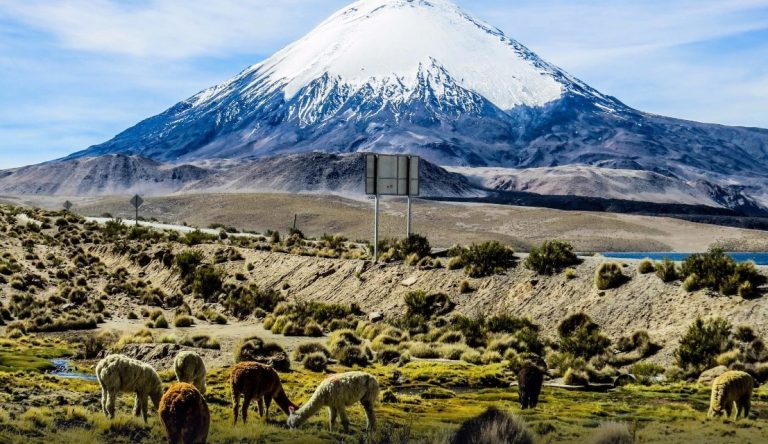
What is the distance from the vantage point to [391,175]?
134 ft

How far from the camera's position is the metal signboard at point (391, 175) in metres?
40.5

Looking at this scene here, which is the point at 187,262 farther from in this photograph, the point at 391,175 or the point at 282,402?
the point at 282,402

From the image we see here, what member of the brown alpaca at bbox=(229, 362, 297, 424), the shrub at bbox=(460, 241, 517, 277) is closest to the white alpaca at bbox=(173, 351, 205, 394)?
the brown alpaca at bbox=(229, 362, 297, 424)

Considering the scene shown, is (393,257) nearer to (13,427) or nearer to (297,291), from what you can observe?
(297,291)

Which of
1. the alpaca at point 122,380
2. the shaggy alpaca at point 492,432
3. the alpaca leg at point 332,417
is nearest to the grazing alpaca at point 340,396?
the alpaca leg at point 332,417

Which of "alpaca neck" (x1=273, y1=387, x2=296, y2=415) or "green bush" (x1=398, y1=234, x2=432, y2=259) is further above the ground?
"green bush" (x1=398, y1=234, x2=432, y2=259)

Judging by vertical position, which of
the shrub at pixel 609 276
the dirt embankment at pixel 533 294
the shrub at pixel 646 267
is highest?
the shrub at pixel 646 267

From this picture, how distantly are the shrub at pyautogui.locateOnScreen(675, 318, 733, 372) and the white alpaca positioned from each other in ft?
41.4

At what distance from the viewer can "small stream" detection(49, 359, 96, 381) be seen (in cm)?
2294

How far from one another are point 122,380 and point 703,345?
48.9 ft

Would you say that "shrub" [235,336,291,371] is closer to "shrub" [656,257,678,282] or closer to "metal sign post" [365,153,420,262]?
"shrub" [656,257,678,282]

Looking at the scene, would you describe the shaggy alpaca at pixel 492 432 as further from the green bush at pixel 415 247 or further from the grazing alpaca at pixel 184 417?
the green bush at pixel 415 247

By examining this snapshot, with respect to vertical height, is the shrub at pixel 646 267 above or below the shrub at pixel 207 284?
above

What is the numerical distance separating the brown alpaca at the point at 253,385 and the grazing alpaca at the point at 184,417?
246cm
